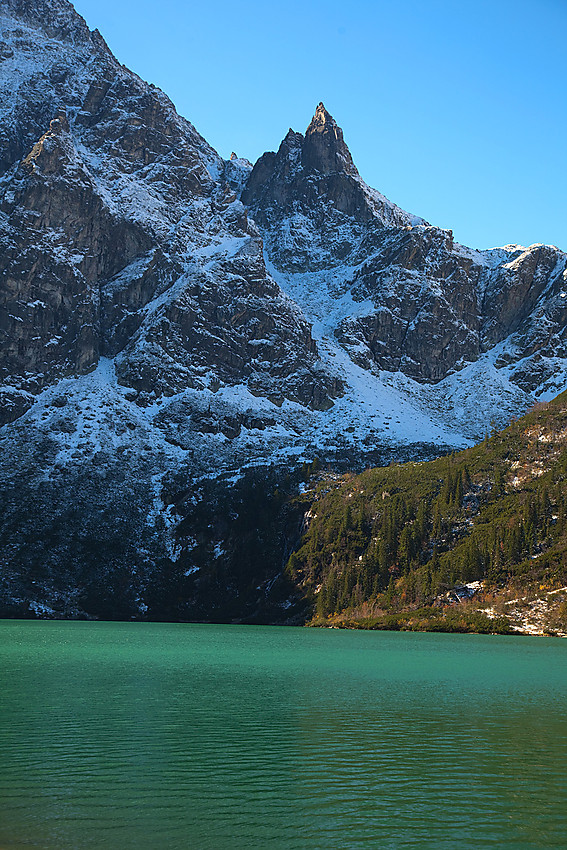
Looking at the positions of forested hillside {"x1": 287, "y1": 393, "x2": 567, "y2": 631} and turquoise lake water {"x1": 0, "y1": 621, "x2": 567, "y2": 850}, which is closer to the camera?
turquoise lake water {"x1": 0, "y1": 621, "x2": 567, "y2": 850}

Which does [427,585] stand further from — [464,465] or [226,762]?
[226,762]

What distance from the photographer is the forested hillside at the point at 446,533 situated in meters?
122

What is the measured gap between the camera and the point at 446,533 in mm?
139000

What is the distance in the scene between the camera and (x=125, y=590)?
497ft

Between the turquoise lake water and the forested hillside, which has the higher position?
the forested hillside

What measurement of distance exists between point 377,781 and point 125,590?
439ft

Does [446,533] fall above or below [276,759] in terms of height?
above

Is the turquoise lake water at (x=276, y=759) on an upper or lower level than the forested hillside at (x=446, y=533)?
lower

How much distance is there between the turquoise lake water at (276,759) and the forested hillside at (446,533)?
7048 cm

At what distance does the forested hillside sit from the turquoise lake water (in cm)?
7048

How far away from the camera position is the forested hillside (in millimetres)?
121875

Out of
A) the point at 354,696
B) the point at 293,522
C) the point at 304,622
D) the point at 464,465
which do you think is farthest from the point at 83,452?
the point at 354,696

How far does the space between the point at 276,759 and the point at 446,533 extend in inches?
4606

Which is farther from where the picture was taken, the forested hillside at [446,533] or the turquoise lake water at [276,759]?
the forested hillside at [446,533]
